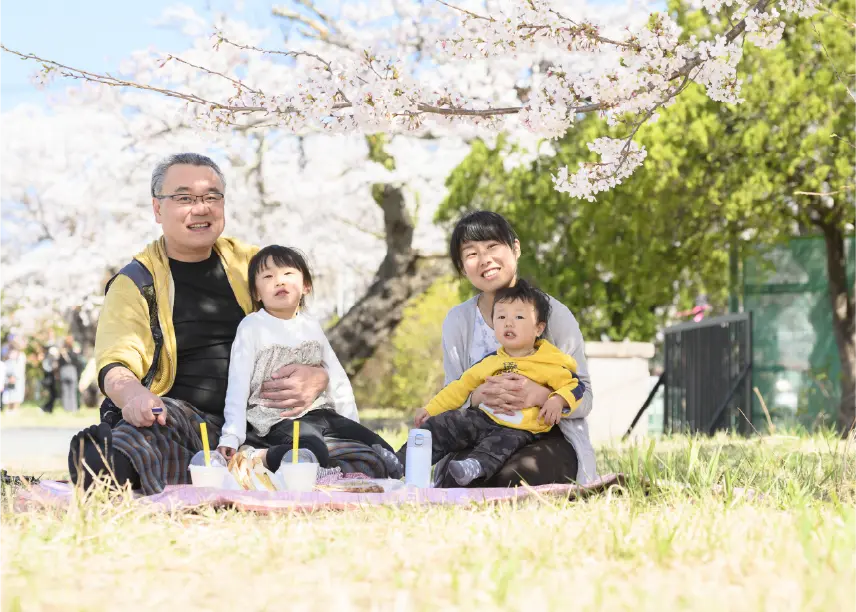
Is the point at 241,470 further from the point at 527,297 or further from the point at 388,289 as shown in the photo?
the point at 388,289

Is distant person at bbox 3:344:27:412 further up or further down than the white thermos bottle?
further down

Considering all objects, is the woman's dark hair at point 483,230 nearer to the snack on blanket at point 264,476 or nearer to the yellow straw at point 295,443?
the yellow straw at point 295,443

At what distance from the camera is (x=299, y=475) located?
4.14 m

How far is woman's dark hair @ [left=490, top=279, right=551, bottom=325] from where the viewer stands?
4555 mm

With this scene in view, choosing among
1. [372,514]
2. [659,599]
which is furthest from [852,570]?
[372,514]

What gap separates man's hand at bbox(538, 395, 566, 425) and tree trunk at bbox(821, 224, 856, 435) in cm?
585

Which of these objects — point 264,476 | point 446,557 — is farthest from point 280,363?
point 446,557

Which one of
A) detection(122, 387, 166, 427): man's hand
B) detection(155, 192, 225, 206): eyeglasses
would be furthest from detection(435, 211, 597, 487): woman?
detection(122, 387, 166, 427): man's hand

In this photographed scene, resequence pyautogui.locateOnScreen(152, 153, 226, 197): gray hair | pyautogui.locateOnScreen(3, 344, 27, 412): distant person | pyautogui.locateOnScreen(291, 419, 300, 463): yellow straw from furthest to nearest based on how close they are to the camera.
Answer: pyautogui.locateOnScreen(3, 344, 27, 412): distant person
pyautogui.locateOnScreen(152, 153, 226, 197): gray hair
pyautogui.locateOnScreen(291, 419, 300, 463): yellow straw

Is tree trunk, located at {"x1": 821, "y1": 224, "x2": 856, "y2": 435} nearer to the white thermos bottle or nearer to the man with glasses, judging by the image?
the white thermos bottle

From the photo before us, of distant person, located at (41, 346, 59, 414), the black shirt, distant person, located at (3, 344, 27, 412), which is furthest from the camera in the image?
distant person, located at (41, 346, 59, 414)

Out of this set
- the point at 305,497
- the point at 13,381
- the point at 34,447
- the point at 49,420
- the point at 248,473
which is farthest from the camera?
the point at 13,381

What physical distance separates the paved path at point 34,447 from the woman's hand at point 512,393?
174 inches

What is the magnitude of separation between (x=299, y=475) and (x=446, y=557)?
1.37m
